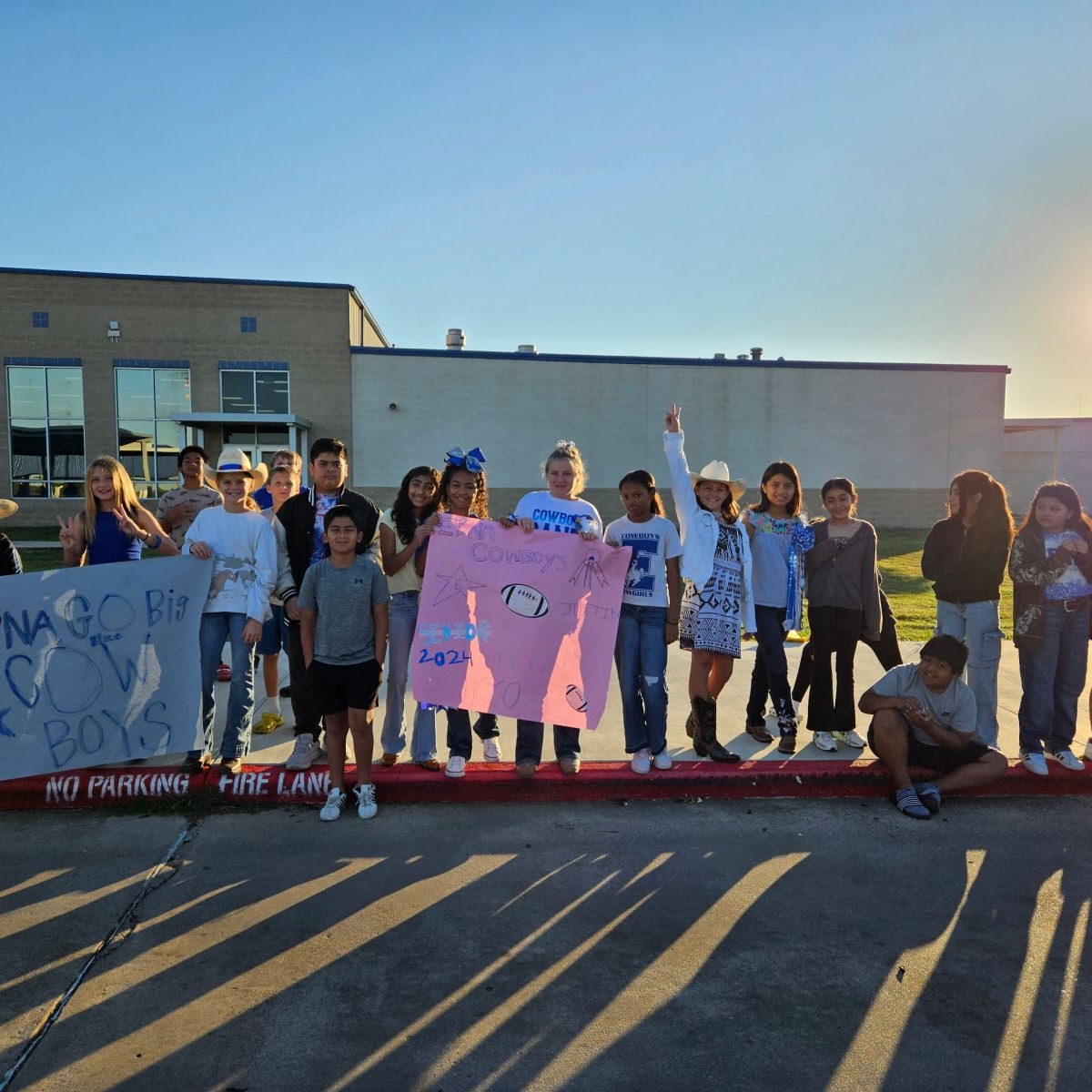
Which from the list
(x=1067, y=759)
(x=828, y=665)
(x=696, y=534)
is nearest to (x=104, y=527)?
(x=696, y=534)

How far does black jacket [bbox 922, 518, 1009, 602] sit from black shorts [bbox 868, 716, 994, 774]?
3.09 feet

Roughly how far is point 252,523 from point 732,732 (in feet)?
11.7

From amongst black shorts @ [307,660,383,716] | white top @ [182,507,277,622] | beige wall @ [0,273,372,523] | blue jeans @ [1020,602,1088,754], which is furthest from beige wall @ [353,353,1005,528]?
black shorts @ [307,660,383,716]

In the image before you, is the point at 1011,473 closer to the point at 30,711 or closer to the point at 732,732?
the point at 732,732

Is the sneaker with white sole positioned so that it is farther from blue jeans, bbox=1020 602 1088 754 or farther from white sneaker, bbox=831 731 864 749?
blue jeans, bbox=1020 602 1088 754

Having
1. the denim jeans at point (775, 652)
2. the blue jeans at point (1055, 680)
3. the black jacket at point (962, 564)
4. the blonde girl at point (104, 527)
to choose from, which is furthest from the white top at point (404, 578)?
the blue jeans at point (1055, 680)

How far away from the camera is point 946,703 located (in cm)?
456

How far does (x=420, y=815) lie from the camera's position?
14.0 feet

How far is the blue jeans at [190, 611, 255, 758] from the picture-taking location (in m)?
4.63

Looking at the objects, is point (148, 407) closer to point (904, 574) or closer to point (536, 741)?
point (904, 574)

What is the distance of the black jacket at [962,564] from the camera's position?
4.95 metres

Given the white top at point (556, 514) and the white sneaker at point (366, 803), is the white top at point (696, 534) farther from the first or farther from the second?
the white sneaker at point (366, 803)

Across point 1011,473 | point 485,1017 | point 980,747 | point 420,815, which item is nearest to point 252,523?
point 420,815

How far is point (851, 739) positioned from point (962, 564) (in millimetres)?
1373
